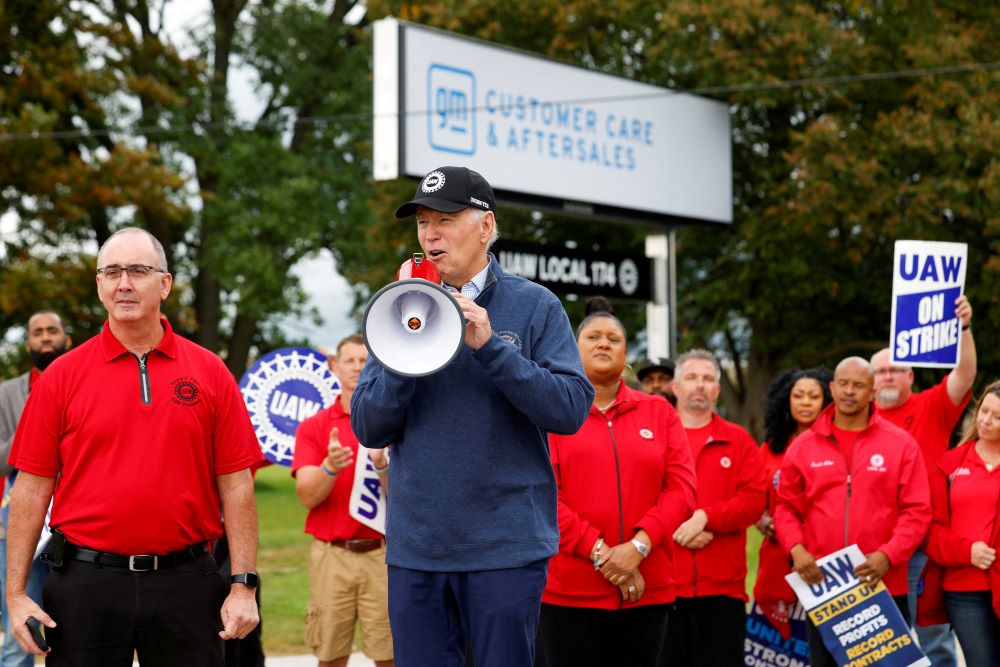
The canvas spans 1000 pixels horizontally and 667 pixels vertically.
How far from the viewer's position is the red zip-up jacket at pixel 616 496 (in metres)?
5.73

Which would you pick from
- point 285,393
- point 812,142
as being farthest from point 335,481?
point 812,142

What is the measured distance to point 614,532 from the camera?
5805 mm

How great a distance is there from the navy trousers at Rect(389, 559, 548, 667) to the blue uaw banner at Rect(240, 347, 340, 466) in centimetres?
477

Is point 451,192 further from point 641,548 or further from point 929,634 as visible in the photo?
point 929,634

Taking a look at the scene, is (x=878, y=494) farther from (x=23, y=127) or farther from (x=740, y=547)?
(x=23, y=127)

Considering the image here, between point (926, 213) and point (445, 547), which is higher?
point (926, 213)

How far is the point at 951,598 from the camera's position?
6.91m

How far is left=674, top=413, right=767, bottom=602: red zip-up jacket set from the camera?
7012mm

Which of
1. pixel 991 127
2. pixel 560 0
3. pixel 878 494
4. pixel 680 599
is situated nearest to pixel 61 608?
pixel 680 599

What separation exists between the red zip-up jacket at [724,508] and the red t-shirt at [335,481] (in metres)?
1.69

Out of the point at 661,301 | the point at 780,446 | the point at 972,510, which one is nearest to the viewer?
the point at 972,510

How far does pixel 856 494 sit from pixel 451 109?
6057 millimetres

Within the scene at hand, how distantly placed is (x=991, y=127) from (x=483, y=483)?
44.4 ft

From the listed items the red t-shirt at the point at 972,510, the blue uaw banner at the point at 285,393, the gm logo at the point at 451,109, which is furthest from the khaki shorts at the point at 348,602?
the gm logo at the point at 451,109
